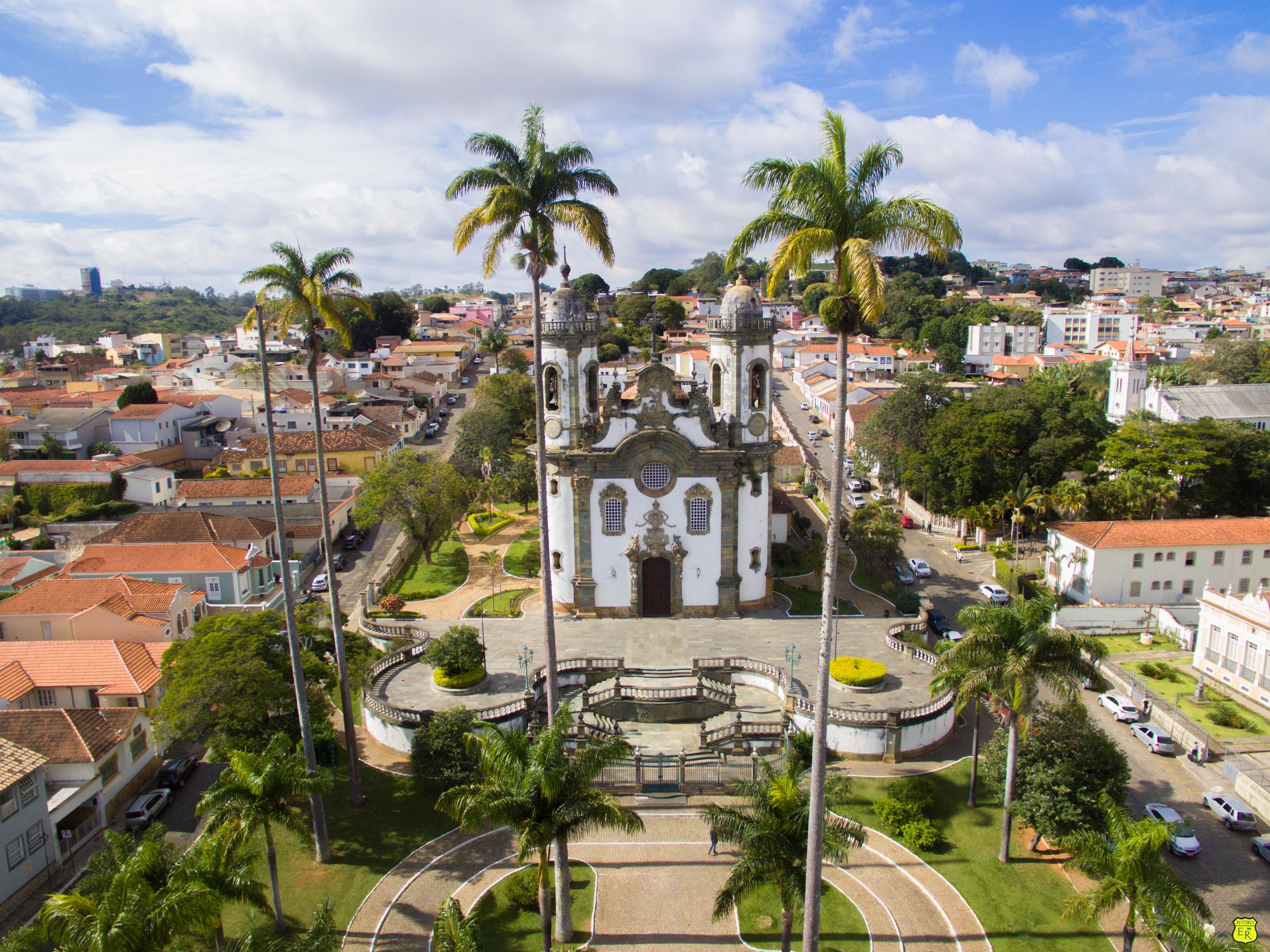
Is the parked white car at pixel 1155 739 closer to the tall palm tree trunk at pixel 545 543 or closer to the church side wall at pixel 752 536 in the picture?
the church side wall at pixel 752 536

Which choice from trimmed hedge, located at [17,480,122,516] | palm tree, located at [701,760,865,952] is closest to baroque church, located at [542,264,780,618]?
palm tree, located at [701,760,865,952]

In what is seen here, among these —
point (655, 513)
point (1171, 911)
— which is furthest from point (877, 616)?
point (1171, 911)

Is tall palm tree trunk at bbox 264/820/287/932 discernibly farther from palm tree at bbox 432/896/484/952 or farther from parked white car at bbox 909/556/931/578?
parked white car at bbox 909/556/931/578

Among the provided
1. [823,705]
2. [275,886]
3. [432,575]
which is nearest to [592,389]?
[432,575]

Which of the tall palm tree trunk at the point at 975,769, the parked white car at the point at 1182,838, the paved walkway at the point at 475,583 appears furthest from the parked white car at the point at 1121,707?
the paved walkway at the point at 475,583

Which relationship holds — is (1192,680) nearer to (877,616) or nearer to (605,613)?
(877,616)

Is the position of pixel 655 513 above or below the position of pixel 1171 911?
above
